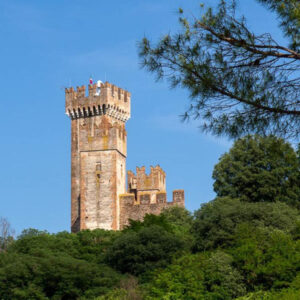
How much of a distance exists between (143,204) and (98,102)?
12.5 metres

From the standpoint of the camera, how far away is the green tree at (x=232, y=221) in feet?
114

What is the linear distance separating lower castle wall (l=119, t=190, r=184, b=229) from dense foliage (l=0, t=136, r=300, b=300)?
1386 cm

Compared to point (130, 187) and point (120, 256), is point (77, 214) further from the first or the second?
point (120, 256)

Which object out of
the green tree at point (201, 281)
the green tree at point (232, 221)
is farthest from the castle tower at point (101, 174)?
the green tree at point (201, 281)

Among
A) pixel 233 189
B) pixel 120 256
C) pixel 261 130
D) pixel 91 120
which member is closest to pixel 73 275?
pixel 120 256

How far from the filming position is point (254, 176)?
48094mm

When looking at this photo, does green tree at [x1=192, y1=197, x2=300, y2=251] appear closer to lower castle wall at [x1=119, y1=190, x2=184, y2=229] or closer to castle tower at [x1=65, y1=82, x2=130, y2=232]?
lower castle wall at [x1=119, y1=190, x2=184, y2=229]

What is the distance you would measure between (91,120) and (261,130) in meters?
47.9

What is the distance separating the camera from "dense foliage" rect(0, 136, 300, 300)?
94.9 feet

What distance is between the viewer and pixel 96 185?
56438 millimetres

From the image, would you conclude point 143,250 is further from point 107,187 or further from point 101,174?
point 101,174

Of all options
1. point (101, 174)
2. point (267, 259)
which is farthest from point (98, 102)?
point (267, 259)

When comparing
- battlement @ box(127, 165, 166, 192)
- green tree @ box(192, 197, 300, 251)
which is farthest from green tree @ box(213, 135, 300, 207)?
battlement @ box(127, 165, 166, 192)

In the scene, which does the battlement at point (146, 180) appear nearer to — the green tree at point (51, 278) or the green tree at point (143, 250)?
the green tree at point (143, 250)
